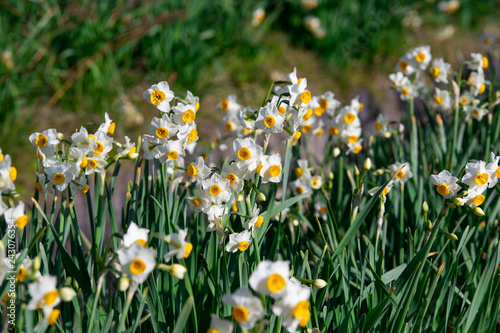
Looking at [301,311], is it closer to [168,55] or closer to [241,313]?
[241,313]

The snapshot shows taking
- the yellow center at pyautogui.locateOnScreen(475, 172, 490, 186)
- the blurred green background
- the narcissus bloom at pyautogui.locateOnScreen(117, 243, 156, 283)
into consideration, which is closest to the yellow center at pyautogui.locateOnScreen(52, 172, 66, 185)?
the narcissus bloom at pyautogui.locateOnScreen(117, 243, 156, 283)

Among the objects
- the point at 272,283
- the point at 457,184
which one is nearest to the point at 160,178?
the point at 272,283

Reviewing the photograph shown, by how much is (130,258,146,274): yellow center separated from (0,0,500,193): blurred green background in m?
2.14

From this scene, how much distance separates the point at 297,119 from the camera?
1354 mm

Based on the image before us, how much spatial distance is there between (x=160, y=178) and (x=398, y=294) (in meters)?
0.77

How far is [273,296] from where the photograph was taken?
0.92m

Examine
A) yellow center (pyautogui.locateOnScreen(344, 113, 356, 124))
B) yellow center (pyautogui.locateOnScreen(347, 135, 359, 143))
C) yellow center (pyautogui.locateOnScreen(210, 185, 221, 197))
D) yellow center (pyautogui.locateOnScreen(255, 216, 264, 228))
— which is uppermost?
yellow center (pyautogui.locateOnScreen(344, 113, 356, 124))

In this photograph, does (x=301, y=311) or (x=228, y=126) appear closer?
(x=301, y=311)

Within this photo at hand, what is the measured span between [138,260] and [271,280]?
27cm

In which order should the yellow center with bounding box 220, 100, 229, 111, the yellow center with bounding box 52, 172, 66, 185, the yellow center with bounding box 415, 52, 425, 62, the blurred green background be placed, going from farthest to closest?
the blurred green background → the yellow center with bounding box 415, 52, 425, 62 → the yellow center with bounding box 220, 100, 229, 111 → the yellow center with bounding box 52, 172, 66, 185

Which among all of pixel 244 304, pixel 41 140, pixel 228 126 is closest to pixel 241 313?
pixel 244 304

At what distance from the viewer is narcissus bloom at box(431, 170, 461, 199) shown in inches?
53.5

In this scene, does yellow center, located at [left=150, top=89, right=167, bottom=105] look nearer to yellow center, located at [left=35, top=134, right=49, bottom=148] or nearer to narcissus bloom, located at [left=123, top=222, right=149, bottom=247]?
yellow center, located at [left=35, top=134, right=49, bottom=148]

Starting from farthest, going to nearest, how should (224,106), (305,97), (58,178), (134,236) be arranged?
(224,106) < (305,97) < (58,178) < (134,236)
